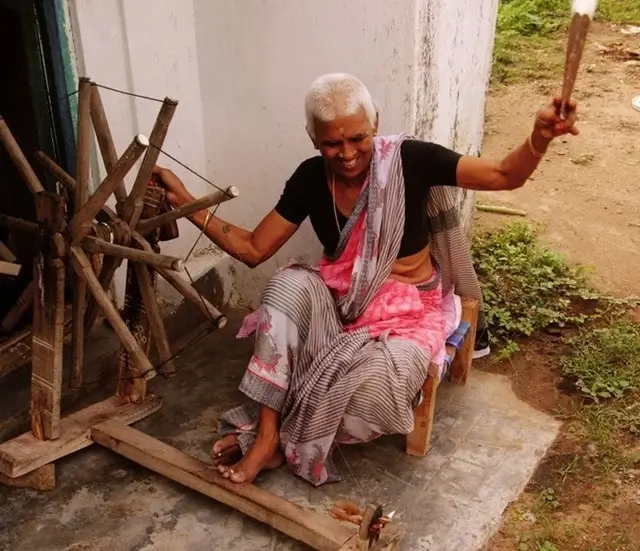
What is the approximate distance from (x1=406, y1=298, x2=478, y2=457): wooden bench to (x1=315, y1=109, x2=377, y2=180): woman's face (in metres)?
0.82

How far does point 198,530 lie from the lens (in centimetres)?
273

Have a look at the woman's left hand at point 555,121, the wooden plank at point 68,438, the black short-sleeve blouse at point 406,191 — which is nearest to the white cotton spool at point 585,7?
the woman's left hand at point 555,121

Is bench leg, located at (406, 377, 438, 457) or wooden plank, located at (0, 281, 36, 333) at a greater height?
wooden plank, located at (0, 281, 36, 333)

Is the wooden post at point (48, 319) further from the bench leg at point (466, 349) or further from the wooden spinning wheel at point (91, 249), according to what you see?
the bench leg at point (466, 349)

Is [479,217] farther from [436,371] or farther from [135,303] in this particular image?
[135,303]

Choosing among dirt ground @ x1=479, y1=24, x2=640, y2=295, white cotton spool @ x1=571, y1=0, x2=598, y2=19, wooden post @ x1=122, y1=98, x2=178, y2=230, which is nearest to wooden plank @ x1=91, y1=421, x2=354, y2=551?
wooden post @ x1=122, y1=98, x2=178, y2=230

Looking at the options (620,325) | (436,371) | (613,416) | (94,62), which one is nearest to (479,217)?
(620,325)

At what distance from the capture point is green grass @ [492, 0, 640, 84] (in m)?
7.44

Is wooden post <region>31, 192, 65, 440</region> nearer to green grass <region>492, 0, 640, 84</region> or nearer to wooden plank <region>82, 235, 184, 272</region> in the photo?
wooden plank <region>82, 235, 184, 272</region>

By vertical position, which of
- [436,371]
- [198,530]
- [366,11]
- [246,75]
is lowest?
[198,530]

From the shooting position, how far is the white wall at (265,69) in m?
3.16

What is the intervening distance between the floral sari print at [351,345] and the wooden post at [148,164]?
580 mm

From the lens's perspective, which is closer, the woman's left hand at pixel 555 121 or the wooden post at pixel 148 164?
the woman's left hand at pixel 555 121

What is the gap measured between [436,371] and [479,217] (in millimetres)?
2364
